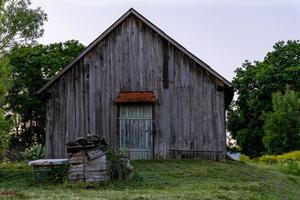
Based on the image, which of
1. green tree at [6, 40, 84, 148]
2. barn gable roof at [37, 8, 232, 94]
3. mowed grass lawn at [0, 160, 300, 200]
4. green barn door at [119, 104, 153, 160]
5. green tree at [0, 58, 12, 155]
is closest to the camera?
mowed grass lawn at [0, 160, 300, 200]

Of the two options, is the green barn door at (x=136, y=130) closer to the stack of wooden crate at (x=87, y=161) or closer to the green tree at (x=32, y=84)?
the stack of wooden crate at (x=87, y=161)

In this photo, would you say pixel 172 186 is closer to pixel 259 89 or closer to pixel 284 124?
pixel 284 124

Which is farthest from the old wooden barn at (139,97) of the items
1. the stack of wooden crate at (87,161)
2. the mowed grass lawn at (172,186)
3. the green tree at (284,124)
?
the green tree at (284,124)

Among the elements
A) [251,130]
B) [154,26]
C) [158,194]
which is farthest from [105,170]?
[251,130]

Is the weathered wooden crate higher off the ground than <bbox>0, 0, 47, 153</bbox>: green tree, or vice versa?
<bbox>0, 0, 47, 153</bbox>: green tree

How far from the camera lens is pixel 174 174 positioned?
18750 mm

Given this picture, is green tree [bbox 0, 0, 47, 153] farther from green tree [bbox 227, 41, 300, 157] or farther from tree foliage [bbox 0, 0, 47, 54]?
green tree [bbox 227, 41, 300, 157]

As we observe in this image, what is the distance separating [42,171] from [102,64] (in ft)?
24.3

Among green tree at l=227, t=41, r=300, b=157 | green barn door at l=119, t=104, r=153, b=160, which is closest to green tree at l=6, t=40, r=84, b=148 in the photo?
green tree at l=227, t=41, r=300, b=157

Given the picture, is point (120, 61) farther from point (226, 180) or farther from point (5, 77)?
point (226, 180)

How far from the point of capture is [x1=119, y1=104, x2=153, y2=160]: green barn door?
78.2 ft

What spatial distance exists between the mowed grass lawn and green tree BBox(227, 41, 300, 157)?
31.2 meters

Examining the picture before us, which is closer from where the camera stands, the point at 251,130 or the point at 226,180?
the point at 226,180

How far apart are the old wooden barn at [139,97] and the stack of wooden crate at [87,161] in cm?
642
